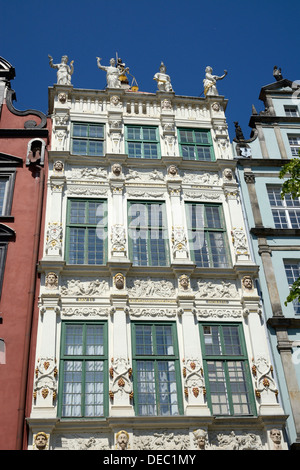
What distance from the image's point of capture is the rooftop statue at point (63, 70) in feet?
76.1

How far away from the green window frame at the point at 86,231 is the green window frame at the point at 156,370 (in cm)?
307

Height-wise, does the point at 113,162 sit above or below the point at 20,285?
above

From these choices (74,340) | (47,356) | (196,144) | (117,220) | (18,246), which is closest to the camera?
(47,356)

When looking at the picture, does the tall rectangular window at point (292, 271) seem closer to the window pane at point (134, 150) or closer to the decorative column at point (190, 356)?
the decorative column at point (190, 356)

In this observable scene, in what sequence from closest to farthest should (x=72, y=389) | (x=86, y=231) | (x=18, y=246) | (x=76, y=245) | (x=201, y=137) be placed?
(x=72, y=389) < (x=18, y=246) < (x=76, y=245) < (x=86, y=231) < (x=201, y=137)

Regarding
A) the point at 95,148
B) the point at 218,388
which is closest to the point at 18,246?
the point at 95,148

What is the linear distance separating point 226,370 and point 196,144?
388 inches

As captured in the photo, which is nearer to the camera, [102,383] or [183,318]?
[102,383]

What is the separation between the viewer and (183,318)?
57.4 feet

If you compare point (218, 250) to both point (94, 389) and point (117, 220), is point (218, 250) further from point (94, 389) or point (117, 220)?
point (94, 389)

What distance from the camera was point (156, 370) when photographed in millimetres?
16531

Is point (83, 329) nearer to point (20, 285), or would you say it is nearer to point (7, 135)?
point (20, 285)

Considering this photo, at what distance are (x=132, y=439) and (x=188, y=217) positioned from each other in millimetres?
8422
